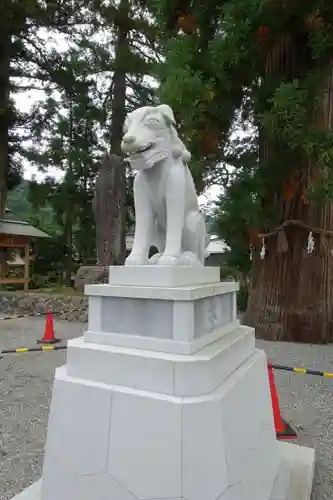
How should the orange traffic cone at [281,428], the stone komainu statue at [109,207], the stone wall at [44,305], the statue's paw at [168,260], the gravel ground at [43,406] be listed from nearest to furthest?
the statue's paw at [168,260]
the gravel ground at [43,406]
the orange traffic cone at [281,428]
the stone wall at [44,305]
the stone komainu statue at [109,207]

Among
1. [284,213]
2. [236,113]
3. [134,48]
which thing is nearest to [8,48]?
[134,48]

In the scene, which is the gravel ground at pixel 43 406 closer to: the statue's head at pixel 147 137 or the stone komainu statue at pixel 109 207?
the statue's head at pixel 147 137

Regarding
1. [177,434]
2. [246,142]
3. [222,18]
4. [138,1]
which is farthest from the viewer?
[138,1]

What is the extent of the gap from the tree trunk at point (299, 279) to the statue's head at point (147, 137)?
4374 mm

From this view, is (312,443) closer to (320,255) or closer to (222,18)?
(320,255)

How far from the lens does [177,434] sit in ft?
4.89

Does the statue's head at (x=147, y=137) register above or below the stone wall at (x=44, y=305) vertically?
above

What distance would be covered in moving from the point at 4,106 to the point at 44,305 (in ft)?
17.3

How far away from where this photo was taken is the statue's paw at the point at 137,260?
1915 millimetres

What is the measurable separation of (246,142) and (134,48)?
16.3 ft

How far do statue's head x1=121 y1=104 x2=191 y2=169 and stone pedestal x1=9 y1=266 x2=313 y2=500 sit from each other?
0.54 m

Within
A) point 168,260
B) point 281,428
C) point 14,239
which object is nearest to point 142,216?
point 168,260

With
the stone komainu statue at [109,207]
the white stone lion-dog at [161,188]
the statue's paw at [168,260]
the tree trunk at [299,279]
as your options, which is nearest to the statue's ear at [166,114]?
the white stone lion-dog at [161,188]

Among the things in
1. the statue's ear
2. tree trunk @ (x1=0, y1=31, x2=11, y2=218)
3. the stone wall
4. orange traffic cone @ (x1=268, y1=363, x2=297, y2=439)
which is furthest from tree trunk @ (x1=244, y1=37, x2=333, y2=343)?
tree trunk @ (x1=0, y1=31, x2=11, y2=218)
